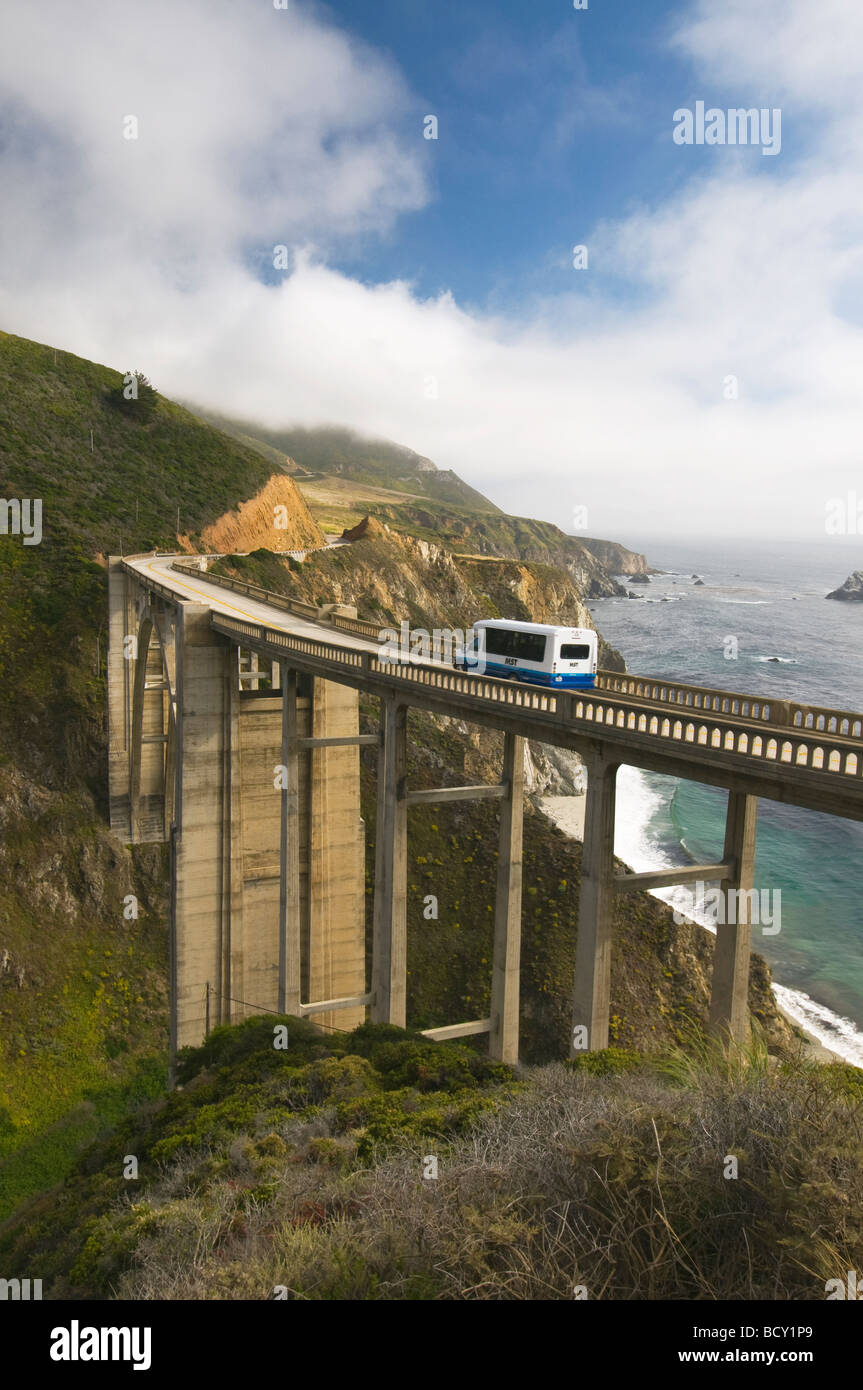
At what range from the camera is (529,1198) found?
8.45 metres

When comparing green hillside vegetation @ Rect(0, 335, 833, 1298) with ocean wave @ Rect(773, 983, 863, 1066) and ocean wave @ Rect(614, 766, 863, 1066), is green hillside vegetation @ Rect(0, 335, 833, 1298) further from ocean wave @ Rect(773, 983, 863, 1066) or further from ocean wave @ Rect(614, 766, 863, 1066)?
ocean wave @ Rect(614, 766, 863, 1066)

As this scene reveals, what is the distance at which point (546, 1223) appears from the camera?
27.0ft

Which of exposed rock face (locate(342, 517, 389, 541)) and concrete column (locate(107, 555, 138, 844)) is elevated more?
exposed rock face (locate(342, 517, 389, 541))

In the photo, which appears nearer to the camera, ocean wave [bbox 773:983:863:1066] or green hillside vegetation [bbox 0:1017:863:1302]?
green hillside vegetation [bbox 0:1017:863:1302]

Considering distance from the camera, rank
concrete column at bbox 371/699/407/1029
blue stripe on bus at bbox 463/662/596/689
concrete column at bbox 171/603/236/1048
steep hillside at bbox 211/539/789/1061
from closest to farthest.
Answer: concrete column at bbox 371/699/407/1029
blue stripe on bus at bbox 463/662/596/689
concrete column at bbox 171/603/236/1048
steep hillside at bbox 211/539/789/1061

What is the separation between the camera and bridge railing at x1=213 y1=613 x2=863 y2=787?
36.5ft

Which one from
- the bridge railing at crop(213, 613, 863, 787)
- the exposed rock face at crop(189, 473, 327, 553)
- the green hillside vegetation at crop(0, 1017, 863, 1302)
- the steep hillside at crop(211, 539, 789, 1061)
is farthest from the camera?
the exposed rock face at crop(189, 473, 327, 553)

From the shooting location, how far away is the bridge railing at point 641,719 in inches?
438

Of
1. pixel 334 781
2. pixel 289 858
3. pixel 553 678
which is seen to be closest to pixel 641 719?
pixel 553 678

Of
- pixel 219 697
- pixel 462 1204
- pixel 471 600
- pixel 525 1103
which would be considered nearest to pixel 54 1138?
pixel 219 697

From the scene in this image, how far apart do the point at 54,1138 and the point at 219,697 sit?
57.6 ft

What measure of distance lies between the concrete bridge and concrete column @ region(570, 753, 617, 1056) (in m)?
0.04

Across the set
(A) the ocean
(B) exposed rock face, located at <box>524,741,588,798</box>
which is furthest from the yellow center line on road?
(B) exposed rock face, located at <box>524,741,588,798</box>
